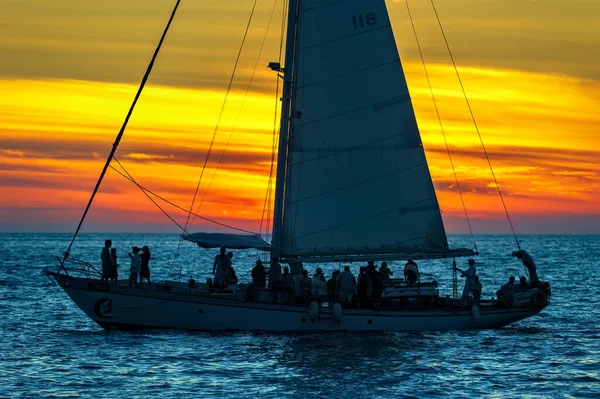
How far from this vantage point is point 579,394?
3034 centimetres

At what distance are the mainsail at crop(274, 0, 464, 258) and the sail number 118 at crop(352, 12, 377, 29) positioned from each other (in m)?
0.04

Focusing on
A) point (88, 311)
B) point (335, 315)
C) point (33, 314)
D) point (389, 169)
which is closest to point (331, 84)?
point (389, 169)

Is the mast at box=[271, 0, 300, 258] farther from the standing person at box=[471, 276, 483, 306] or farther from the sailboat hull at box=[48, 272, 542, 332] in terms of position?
the standing person at box=[471, 276, 483, 306]

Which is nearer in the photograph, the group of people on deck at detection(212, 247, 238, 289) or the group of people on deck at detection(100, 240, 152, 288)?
the group of people on deck at detection(100, 240, 152, 288)

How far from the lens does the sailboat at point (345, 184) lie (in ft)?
128

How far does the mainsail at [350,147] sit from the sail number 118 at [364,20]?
4 centimetres

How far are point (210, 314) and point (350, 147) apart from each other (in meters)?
8.50

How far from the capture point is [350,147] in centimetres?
4038

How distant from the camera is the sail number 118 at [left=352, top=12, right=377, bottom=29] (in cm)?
4019

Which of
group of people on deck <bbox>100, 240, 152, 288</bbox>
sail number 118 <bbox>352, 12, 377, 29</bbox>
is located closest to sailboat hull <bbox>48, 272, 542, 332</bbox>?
group of people on deck <bbox>100, 240, 152, 288</bbox>

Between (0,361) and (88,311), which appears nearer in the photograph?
(0,361)

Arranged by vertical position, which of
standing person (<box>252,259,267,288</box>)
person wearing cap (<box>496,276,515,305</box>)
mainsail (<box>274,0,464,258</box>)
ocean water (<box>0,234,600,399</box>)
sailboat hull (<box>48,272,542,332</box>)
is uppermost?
mainsail (<box>274,0,464,258</box>)

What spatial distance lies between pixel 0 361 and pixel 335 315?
12.0 m

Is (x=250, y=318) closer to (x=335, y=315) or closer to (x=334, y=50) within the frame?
(x=335, y=315)
